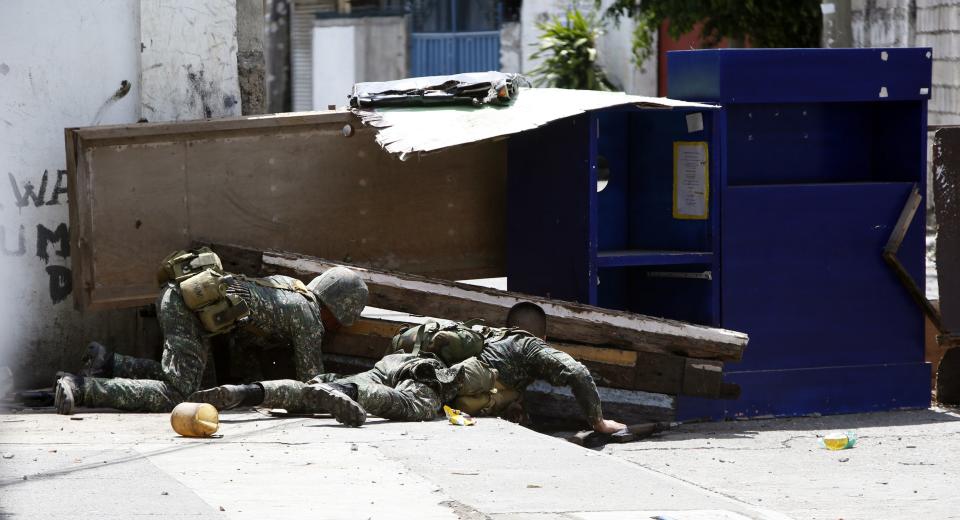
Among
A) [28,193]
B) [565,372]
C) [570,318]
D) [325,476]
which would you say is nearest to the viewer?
[325,476]

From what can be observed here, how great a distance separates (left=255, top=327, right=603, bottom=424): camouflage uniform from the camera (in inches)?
285

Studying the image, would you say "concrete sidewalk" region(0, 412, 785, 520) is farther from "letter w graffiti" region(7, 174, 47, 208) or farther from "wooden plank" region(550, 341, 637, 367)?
"letter w graffiti" region(7, 174, 47, 208)

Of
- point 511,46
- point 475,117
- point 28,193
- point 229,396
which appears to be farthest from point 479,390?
point 511,46

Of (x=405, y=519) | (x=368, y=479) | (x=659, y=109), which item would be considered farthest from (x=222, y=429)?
(x=659, y=109)

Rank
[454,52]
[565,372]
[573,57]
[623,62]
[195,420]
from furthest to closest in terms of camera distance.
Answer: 1. [454,52]
2. [623,62]
3. [573,57]
4. [565,372]
5. [195,420]

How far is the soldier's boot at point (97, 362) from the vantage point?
7.97 metres

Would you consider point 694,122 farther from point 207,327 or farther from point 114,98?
point 114,98

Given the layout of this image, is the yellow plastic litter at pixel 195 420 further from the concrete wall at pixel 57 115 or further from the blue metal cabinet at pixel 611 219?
the blue metal cabinet at pixel 611 219

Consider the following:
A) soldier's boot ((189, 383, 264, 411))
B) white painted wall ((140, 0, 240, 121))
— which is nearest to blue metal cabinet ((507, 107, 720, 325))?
white painted wall ((140, 0, 240, 121))

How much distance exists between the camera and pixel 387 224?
9.14 m

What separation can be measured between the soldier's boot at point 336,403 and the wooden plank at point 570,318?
1109mm

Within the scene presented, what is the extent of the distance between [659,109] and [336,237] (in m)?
2.08

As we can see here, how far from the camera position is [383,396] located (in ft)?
23.5

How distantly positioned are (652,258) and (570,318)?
2.23ft
